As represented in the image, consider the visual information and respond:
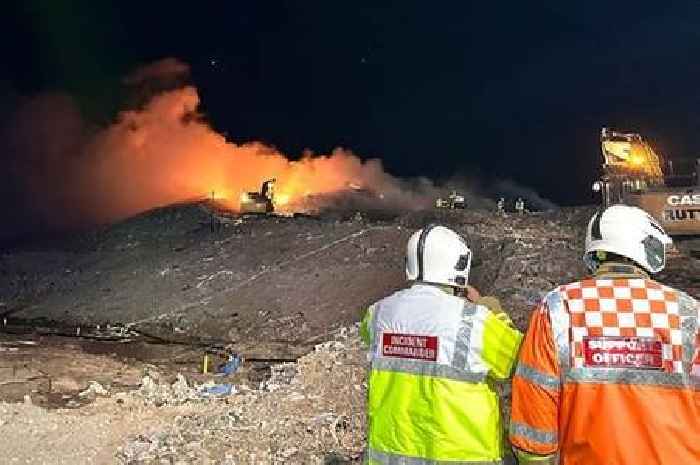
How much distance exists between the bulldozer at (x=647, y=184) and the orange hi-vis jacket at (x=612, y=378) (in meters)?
15.3

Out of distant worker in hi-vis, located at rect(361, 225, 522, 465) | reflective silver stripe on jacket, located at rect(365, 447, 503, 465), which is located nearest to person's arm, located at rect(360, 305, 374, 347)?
distant worker in hi-vis, located at rect(361, 225, 522, 465)

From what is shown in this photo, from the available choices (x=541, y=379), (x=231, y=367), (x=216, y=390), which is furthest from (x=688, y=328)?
(x=231, y=367)

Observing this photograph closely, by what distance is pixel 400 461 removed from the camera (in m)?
3.19

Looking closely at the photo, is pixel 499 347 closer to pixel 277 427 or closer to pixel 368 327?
pixel 368 327

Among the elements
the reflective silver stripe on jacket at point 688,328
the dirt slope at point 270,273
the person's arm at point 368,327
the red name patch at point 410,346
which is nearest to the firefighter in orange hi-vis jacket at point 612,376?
the reflective silver stripe on jacket at point 688,328

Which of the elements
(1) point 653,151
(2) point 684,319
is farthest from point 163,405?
(1) point 653,151

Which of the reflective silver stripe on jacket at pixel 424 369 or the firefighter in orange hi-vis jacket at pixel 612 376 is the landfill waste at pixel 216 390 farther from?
the firefighter in orange hi-vis jacket at pixel 612 376

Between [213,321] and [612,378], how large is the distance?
19.5 metres

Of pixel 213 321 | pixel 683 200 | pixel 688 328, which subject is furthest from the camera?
pixel 213 321

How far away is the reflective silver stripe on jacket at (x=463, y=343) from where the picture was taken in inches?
119

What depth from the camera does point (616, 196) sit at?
18500mm

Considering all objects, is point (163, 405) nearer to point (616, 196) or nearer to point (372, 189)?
point (616, 196)

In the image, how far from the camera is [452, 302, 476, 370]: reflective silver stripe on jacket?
9.93ft

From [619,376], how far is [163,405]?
9.19 m
